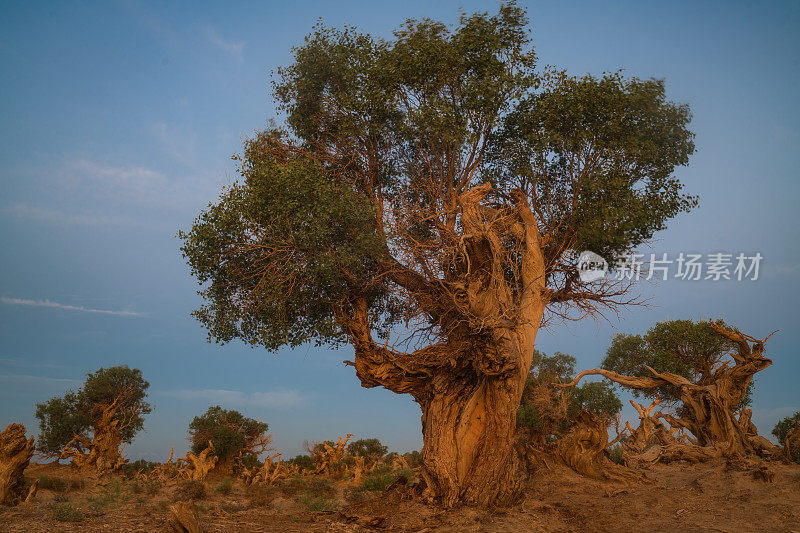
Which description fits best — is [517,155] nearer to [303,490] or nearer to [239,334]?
[239,334]

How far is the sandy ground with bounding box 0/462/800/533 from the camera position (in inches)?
489

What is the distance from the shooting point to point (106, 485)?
922 inches

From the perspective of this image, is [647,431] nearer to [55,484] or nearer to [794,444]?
[794,444]

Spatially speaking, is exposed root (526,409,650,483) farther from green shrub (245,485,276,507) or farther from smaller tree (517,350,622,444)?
green shrub (245,485,276,507)

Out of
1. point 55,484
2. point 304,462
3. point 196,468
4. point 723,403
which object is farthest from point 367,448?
point 723,403

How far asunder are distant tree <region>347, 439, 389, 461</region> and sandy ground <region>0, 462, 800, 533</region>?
17353 millimetres

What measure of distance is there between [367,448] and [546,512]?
22808mm

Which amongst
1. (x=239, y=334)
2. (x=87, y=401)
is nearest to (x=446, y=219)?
(x=239, y=334)

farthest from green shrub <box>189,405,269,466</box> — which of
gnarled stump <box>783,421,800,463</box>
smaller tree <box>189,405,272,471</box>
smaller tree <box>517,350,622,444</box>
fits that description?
gnarled stump <box>783,421,800,463</box>

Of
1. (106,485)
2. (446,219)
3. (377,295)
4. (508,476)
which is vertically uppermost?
(446,219)

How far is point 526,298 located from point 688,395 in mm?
9944

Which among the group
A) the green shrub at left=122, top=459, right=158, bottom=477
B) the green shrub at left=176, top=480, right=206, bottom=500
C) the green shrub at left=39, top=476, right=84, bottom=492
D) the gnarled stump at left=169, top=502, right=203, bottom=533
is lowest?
the green shrub at left=122, top=459, right=158, bottom=477

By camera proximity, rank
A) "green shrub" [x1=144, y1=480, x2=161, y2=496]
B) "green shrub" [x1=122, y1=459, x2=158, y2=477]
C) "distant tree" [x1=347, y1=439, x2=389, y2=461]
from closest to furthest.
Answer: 1. "green shrub" [x1=144, y1=480, x2=161, y2=496]
2. "green shrub" [x1=122, y1=459, x2=158, y2=477]
3. "distant tree" [x1=347, y1=439, x2=389, y2=461]

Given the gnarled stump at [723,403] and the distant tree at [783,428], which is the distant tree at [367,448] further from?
the distant tree at [783,428]
